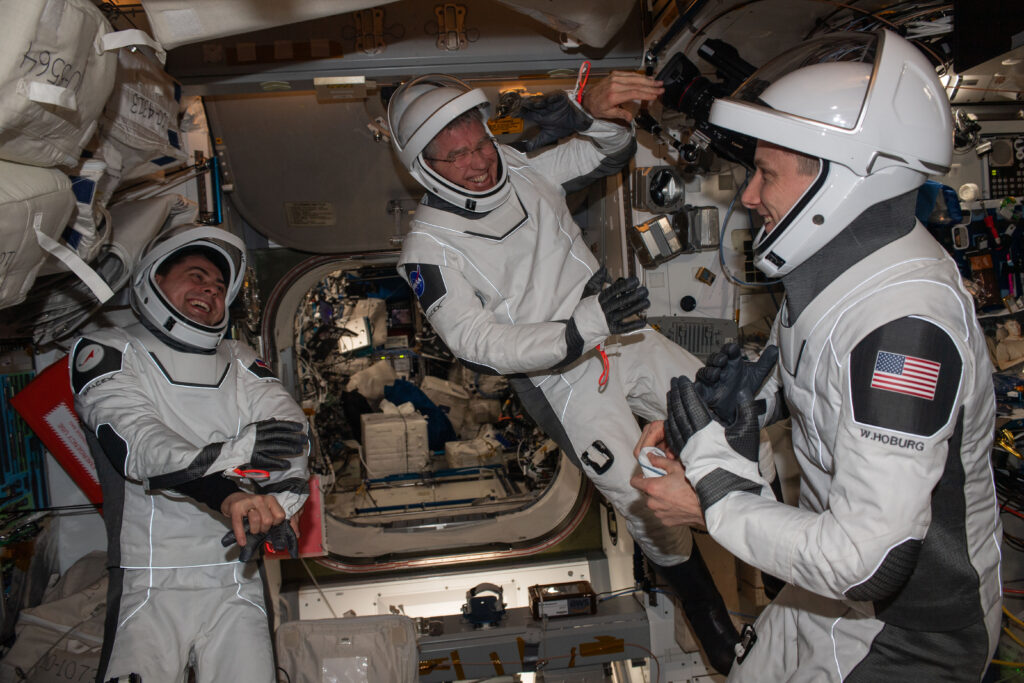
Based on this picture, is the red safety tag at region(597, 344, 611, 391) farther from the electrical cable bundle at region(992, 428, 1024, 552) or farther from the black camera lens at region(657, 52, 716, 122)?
the electrical cable bundle at region(992, 428, 1024, 552)

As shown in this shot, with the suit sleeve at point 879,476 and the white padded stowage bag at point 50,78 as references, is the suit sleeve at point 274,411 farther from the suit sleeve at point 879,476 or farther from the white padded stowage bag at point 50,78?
the suit sleeve at point 879,476

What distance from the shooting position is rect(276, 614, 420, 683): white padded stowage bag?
3.26 meters

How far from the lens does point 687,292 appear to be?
3.31 meters

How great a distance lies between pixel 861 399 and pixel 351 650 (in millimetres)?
2800

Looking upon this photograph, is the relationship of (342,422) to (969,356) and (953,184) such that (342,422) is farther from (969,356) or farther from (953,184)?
(969,356)

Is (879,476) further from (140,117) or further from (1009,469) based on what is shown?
(140,117)

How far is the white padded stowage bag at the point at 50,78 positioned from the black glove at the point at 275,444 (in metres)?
1.05

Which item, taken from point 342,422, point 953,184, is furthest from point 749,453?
point 342,422

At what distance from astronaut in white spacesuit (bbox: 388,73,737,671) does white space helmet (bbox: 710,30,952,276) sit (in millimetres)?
886

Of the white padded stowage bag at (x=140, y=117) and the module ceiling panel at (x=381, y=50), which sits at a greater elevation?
the module ceiling panel at (x=381, y=50)

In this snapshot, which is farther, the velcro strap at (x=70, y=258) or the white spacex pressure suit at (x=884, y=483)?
the velcro strap at (x=70, y=258)

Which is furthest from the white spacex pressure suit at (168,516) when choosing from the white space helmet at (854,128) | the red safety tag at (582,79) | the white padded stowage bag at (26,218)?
the white space helmet at (854,128)

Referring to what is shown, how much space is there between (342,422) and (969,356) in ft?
16.7

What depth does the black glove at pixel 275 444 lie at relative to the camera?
2.38 metres
